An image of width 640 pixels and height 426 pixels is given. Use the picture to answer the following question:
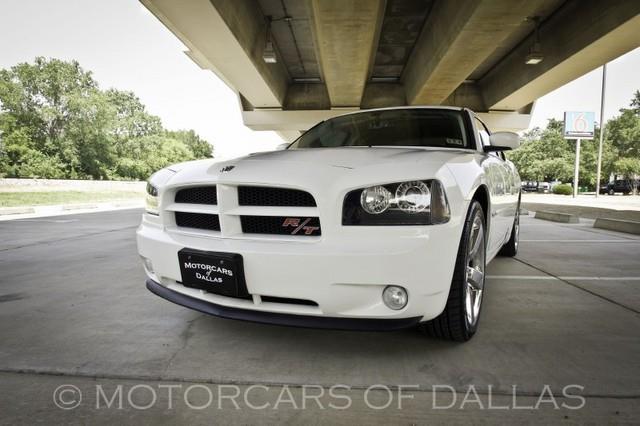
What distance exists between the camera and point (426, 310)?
5.70 feet

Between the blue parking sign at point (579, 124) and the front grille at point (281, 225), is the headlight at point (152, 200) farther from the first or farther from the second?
the blue parking sign at point (579, 124)

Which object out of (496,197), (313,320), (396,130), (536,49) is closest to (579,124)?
(536,49)

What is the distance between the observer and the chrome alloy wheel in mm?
2141

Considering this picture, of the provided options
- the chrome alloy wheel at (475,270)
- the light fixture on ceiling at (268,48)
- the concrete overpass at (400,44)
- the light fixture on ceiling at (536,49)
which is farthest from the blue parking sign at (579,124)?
the chrome alloy wheel at (475,270)

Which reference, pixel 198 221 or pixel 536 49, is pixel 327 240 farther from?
pixel 536 49

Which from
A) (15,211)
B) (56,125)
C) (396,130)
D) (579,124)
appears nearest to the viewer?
(396,130)

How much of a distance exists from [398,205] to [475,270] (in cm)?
92

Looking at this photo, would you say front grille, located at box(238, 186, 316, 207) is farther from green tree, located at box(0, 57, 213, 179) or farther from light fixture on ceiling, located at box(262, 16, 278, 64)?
green tree, located at box(0, 57, 213, 179)

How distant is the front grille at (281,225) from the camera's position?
1791 mm

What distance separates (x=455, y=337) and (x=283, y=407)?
3.24 ft

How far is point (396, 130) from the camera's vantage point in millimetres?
2994

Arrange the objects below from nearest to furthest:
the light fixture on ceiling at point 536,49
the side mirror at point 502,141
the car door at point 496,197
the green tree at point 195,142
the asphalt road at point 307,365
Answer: the asphalt road at point 307,365 → the car door at point 496,197 → the side mirror at point 502,141 → the light fixture on ceiling at point 536,49 → the green tree at point 195,142

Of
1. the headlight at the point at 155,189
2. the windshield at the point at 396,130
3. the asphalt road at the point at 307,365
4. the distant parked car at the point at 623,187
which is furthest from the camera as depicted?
the distant parked car at the point at 623,187

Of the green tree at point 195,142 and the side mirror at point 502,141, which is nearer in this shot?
the side mirror at point 502,141
